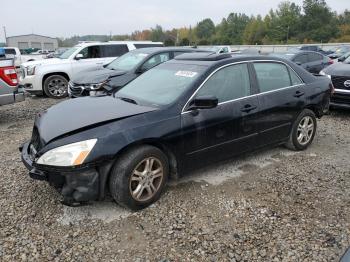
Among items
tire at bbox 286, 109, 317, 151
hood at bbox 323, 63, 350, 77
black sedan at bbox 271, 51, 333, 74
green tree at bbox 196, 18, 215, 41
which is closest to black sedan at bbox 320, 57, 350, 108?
hood at bbox 323, 63, 350, 77

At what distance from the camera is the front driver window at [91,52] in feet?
37.3

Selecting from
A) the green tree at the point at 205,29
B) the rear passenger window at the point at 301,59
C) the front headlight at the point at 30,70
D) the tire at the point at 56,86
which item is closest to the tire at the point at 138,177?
the tire at the point at 56,86

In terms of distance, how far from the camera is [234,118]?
169 inches

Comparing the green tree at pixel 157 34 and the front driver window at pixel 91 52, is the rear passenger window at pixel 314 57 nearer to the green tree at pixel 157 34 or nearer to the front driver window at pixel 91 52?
the front driver window at pixel 91 52

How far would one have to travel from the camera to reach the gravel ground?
10.0 ft

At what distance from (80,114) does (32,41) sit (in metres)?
82.9

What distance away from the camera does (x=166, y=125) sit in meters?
3.72

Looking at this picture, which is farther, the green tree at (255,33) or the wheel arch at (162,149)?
the green tree at (255,33)

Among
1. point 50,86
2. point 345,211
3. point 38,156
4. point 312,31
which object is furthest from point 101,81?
point 312,31

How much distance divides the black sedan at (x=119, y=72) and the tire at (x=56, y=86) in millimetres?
2236

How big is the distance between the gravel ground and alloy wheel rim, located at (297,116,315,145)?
2.09 feet

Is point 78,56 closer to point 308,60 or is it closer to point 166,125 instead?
point 308,60

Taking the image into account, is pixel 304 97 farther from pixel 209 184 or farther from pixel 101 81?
pixel 101 81

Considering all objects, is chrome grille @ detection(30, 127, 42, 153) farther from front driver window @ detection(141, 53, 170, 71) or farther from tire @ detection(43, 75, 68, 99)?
tire @ detection(43, 75, 68, 99)
